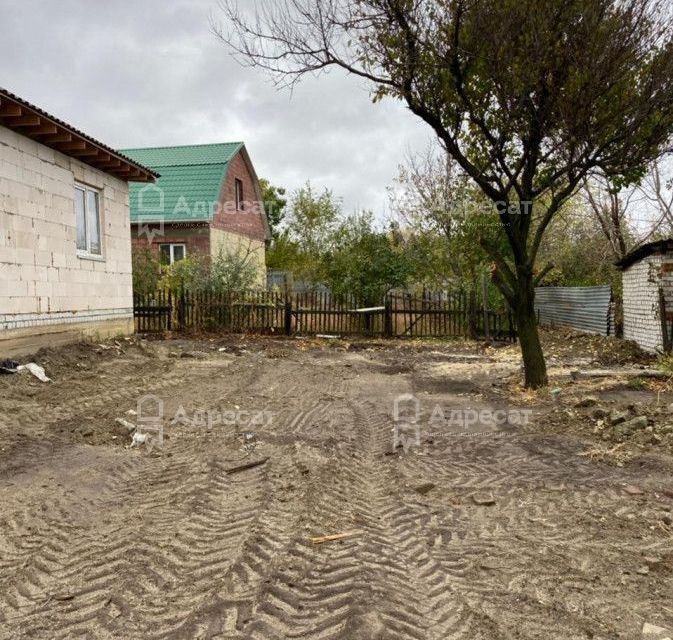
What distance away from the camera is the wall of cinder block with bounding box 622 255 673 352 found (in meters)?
11.1

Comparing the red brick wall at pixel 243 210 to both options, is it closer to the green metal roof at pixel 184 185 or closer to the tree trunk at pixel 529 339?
the green metal roof at pixel 184 185

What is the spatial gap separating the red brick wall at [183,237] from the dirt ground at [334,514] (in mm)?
14014

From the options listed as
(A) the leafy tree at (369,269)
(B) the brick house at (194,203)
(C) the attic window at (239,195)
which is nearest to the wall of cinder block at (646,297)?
(A) the leafy tree at (369,269)

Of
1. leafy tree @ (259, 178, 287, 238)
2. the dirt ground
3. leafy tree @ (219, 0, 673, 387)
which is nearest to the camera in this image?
the dirt ground

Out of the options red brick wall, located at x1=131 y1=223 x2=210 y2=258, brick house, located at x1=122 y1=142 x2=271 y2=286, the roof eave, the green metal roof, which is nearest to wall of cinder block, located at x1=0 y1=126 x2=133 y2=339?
the roof eave

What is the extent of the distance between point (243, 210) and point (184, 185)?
131 inches

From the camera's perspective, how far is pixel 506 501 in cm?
412

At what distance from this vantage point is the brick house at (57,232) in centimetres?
889

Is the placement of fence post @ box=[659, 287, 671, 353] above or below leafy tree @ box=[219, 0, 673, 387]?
below

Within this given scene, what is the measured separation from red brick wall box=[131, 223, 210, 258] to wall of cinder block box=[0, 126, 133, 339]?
8728mm

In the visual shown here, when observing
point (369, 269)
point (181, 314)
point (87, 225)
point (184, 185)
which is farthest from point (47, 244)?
point (184, 185)

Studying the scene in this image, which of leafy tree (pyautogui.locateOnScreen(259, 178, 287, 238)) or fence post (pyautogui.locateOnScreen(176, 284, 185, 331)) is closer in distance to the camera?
fence post (pyautogui.locateOnScreen(176, 284, 185, 331))

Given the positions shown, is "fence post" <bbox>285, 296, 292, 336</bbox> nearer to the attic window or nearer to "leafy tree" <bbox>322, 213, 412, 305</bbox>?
"leafy tree" <bbox>322, 213, 412, 305</bbox>

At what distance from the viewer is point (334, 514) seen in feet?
12.6
